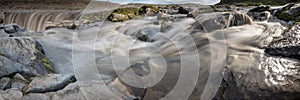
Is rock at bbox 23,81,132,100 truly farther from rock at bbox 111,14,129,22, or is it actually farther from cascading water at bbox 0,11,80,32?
cascading water at bbox 0,11,80,32

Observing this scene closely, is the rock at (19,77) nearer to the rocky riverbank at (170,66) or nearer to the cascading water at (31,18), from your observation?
the rocky riverbank at (170,66)

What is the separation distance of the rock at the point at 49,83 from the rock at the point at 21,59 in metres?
0.63

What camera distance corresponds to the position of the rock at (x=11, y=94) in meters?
4.02

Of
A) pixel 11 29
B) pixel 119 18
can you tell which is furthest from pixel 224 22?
pixel 11 29

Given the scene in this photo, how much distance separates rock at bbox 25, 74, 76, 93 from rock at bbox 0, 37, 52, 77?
630mm

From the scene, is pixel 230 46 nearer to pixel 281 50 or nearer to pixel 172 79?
pixel 281 50

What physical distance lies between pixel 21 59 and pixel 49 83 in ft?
4.35

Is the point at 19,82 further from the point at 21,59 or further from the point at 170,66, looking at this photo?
the point at 170,66

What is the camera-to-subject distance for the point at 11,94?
13.5 feet

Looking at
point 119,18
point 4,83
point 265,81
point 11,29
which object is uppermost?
point 265,81

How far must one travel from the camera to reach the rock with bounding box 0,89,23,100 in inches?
158

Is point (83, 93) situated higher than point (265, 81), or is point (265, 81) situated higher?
point (265, 81)

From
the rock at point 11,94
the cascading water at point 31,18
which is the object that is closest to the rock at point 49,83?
the rock at point 11,94

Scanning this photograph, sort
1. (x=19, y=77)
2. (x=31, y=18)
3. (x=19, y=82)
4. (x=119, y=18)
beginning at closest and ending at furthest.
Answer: (x=19, y=82), (x=19, y=77), (x=119, y=18), (x=31, y=18)
